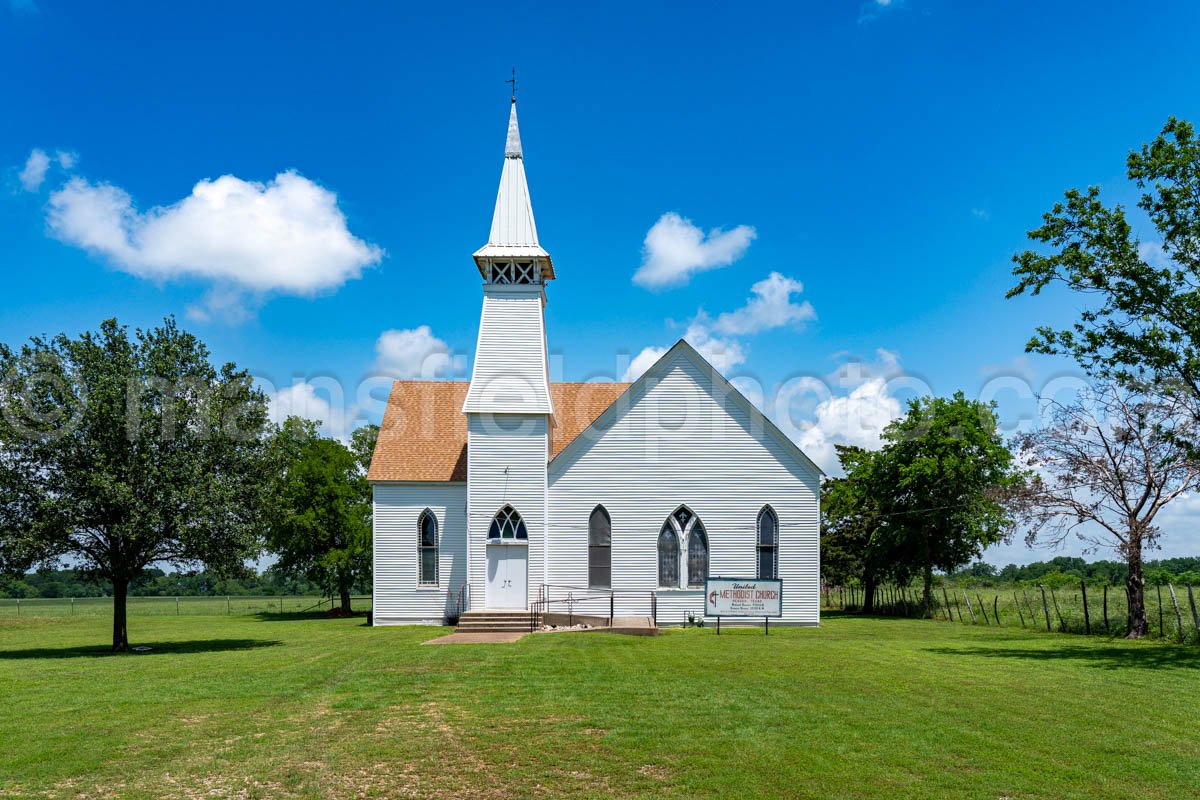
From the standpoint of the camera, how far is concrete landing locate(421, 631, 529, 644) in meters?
24.9

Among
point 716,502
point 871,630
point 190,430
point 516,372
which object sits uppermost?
point 516,372

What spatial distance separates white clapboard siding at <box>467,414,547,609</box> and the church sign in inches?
240

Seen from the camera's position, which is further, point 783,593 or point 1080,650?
point 783,593

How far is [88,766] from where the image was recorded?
10406 mm

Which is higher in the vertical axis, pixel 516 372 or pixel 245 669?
pixel 516 372

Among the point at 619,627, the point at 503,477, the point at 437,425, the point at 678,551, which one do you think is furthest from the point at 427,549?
the point at 678,551

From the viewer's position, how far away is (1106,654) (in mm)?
21766

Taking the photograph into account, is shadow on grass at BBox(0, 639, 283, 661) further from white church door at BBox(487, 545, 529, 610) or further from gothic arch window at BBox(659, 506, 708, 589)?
gothic arch window at BBox(659, 506, 708, 589)

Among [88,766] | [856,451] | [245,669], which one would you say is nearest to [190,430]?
[245,669]

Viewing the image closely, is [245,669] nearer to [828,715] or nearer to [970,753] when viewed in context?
[828,715]

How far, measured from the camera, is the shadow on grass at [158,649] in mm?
24250

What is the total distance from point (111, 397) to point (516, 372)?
1323cm

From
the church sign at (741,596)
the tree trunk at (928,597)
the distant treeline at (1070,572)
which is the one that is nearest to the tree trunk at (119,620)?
the church sign at (741,596)

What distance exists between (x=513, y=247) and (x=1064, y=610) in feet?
77.6
